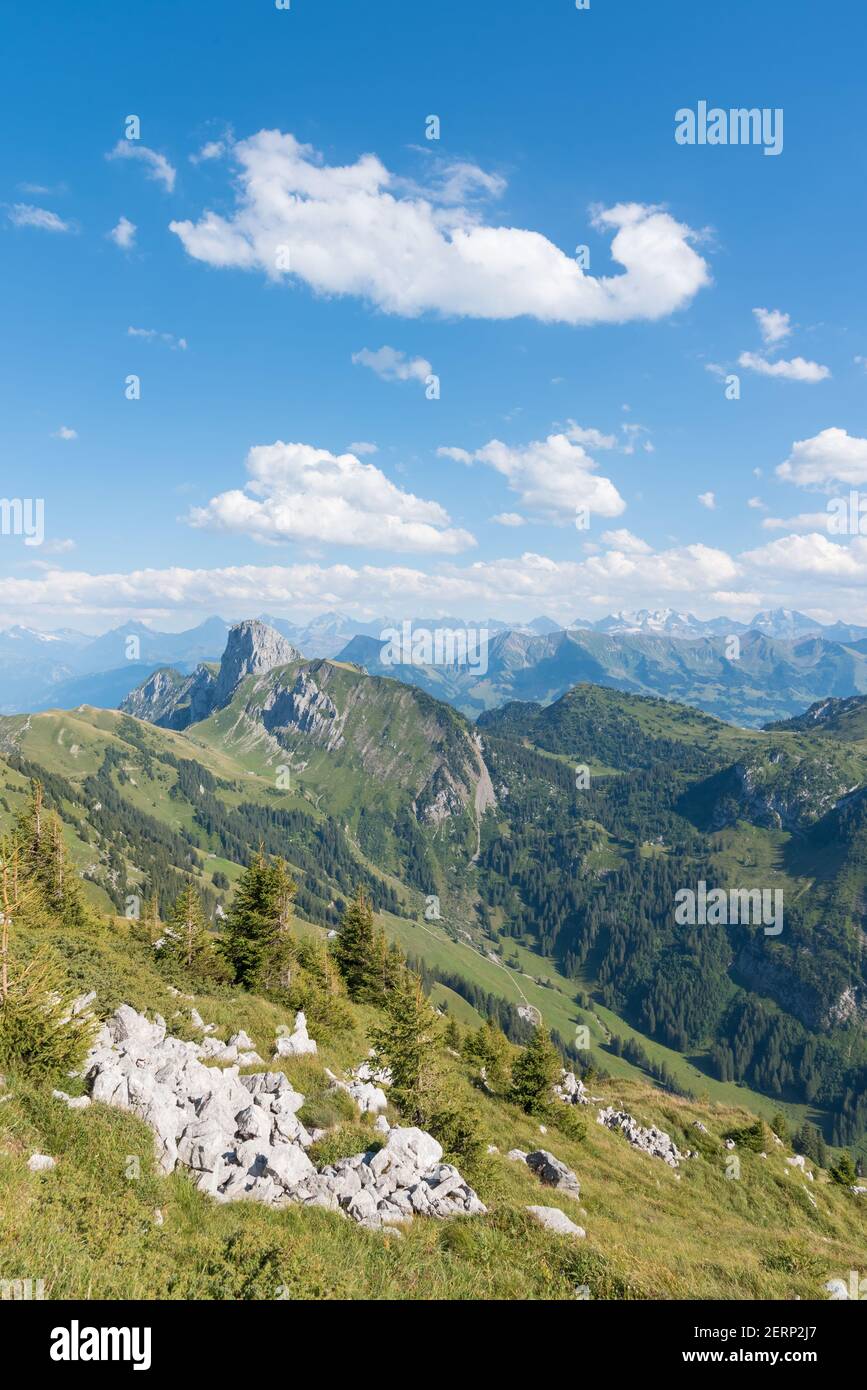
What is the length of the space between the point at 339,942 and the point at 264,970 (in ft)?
49.0

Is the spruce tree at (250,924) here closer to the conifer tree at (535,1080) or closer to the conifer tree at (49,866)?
the conifer tree at (49,866)

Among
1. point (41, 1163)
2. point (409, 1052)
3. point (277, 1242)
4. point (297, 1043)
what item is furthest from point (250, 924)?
point (277, 1242)

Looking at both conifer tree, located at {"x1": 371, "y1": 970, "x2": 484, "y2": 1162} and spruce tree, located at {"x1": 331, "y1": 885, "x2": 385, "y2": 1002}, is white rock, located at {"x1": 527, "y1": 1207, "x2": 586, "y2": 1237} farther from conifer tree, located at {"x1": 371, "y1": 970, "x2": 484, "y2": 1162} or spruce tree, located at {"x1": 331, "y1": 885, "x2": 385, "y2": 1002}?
spruce tree, located at {"x1": 331, "y1": 885, "x2": 385, "y2": 1002}

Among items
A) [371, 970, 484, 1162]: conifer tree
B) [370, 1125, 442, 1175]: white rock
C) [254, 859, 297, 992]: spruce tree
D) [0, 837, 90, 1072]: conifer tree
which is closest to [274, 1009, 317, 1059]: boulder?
[371, 970, 484, 1162]: conifer tree

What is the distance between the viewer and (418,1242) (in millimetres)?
17281

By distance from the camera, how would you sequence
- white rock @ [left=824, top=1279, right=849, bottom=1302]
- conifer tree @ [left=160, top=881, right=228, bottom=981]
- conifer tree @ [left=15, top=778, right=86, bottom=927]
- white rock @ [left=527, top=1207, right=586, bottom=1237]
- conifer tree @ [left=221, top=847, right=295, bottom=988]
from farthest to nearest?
1. conifer tree @ [left=15, top=778, right=86, bottom=927]
2. conifer tree @ [left=221, top=847, right=295, bottom=988]
3. conifer tree @ [left=160, top=881, right=228, bottom=981]
4. white rock @ [left=527, top=1207, right=586, bottom=1237]
5. white rock @ [left=824, top=1279, right=849, bottom=1302]

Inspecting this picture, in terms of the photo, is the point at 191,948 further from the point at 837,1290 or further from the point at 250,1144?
the point at 837,1290

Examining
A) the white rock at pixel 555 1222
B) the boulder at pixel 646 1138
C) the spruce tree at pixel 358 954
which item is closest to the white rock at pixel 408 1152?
the white rock at pixel 555 1222

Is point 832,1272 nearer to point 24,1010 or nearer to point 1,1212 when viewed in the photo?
point 1,1212

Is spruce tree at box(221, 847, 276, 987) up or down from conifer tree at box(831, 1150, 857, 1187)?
up

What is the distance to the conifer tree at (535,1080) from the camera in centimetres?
4503

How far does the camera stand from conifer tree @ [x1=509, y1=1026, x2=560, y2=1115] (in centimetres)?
4503

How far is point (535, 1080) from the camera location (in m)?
45.7
